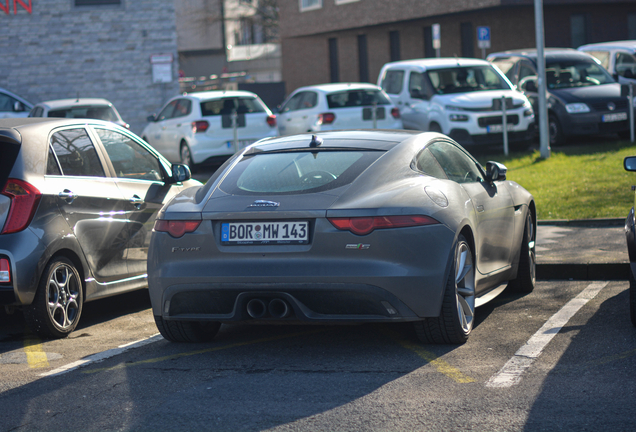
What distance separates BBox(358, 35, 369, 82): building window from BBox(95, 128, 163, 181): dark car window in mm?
34114

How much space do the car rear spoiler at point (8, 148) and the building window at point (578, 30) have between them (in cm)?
2993

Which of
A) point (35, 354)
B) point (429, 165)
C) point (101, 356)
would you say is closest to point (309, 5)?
point (429, 165)

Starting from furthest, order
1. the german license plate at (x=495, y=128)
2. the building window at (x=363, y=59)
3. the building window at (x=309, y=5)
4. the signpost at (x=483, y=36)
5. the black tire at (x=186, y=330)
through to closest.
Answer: the building window at (x=309, y=5), the building window at (x=363, y=59), the signpost at (x=483, y=36), the german license plate at (x=495, y=128), the black tire at (x=186, y=330)

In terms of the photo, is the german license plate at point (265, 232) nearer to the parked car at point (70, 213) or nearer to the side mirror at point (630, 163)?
the parked car at point (70, 213)

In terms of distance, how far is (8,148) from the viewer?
248 inches

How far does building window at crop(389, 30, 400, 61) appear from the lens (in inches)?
1534

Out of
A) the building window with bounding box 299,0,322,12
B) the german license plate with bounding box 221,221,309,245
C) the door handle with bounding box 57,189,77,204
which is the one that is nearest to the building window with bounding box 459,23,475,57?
the building window with bounding box 299,0,322,12

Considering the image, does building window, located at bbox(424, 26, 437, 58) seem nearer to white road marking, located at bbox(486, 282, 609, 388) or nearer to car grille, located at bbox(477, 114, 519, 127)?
car grille, located at bbox(477, 114, 519, 127)

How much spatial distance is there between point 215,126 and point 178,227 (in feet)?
42.7

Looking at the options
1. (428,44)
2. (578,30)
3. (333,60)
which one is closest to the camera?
(578,30)

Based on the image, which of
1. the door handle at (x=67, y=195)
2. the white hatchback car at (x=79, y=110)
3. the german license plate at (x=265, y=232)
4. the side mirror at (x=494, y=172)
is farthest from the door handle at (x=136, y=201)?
the white hatchback car at (x=79, y=110)

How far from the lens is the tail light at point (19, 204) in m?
6.06

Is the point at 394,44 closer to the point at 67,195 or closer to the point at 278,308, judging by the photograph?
the point at 67,195

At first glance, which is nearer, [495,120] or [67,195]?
[67,195]
